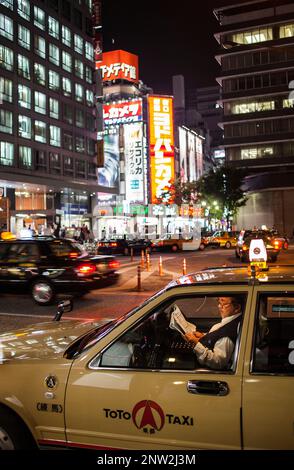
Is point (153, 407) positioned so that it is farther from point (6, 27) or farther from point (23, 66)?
point (23, 66)

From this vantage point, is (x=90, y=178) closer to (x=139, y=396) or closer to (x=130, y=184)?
(x=130, y=184)

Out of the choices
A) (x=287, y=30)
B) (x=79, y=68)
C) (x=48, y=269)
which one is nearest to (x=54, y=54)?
(x=79, y=68)

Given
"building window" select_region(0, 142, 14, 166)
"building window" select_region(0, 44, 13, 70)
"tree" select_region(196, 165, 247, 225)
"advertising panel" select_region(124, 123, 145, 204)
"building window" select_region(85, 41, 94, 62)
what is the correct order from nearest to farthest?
"building window" select_region(0, 142, 14, 166)
"building window" select_region(0, 44, 13, 70)
"tree" select_region(196, 165, 247, 225)
"building window" select_region(85, 41, 94, 62)
"advertising panel" select_region(124, 123, 145, 204)

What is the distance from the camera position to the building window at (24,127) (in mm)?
43438

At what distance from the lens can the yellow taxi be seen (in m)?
2.80

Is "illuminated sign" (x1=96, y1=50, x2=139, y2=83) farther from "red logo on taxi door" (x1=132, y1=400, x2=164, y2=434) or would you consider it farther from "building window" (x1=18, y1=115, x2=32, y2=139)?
"red logo on taxi door" (x1=132, y1=400, x2=164, y2=434)

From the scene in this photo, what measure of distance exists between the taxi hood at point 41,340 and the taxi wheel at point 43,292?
731 cm

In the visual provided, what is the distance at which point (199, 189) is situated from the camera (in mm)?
57875

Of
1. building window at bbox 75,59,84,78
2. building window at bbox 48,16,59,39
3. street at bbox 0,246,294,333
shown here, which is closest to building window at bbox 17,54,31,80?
building window at bbox 48,16,59,39

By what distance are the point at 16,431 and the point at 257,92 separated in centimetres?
6759

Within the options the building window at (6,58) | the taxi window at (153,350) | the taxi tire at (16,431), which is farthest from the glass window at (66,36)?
the taxi tire at (16,431)

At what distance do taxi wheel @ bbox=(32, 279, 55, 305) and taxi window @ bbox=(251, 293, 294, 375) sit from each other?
8.75 metres

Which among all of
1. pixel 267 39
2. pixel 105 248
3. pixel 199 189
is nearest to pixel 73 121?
pixel 199 189
